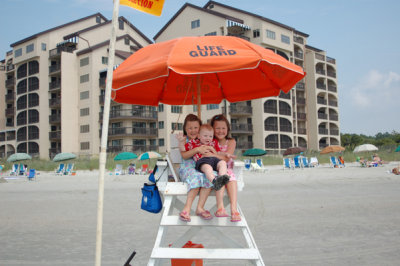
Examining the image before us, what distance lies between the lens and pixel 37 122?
50250 mm

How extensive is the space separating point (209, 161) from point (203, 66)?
3.27ft

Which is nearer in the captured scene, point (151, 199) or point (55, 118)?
point (151, 199)

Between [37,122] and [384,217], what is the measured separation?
49.9m

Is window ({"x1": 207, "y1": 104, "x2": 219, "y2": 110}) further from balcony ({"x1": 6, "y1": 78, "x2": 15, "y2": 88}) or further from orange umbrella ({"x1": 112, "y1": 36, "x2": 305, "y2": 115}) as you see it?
orange umbrella ({"x1": 112, "y1": 36, "x2": 305, "y2": 115})

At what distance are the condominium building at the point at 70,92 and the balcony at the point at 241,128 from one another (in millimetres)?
9678

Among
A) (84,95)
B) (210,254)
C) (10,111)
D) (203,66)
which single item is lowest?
(210,254)

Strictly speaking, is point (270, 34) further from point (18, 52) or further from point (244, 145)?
point (18, 52)

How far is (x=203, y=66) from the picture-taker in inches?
141

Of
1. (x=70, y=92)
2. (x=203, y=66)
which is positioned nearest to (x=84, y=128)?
(x=70, y=92)

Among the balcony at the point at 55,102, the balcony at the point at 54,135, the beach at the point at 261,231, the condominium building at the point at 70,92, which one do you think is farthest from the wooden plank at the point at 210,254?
the balcony at the point at 55,102

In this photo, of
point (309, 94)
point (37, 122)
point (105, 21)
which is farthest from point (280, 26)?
point (37, 122)

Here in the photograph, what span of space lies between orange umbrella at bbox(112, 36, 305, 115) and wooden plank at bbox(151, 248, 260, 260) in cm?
163

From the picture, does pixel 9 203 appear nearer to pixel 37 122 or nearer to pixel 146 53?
pixel 146 53

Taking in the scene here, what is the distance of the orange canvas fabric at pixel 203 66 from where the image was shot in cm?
360
